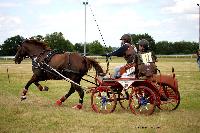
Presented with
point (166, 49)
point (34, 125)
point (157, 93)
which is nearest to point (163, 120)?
point (157, 93)

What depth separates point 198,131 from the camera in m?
9.48

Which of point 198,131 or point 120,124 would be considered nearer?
point 198,131

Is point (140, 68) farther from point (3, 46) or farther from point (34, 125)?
point (3, 46)

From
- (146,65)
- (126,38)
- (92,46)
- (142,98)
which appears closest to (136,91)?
(142,98)

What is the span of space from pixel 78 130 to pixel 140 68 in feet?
10.9

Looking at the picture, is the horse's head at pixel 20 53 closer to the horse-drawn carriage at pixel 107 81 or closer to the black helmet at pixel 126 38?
the horse-drawn carriage at pixel 107 81

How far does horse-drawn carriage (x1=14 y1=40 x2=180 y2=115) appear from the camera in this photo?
11.9 meters

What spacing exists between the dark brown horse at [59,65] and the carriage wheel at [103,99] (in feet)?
2.71

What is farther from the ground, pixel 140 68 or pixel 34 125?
pixel 140 68

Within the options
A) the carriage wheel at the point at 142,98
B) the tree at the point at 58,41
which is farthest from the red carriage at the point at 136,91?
the tree at the point at 58,41

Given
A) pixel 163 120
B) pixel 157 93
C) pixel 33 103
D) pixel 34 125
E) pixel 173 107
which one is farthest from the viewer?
pixel 33 103

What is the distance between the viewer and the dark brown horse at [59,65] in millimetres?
13547

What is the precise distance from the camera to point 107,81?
1241 centimetres

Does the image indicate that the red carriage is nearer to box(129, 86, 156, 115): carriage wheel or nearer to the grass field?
box(129, 86, 156, 115): carriage wheel
